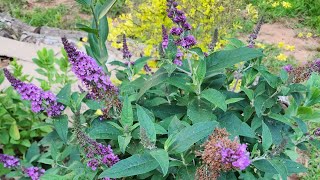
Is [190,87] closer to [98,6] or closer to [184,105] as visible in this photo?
[184,105]

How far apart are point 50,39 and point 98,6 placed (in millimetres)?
2498

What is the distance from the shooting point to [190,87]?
5.45 feet

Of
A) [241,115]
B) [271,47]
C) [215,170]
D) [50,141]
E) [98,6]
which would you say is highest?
[98,6]

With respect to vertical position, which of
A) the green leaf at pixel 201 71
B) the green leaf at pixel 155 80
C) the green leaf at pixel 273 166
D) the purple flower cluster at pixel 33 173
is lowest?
the purple flower cluster at pixel 33 173

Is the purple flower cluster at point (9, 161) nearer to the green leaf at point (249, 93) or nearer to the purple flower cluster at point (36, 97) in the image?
the purple flower cluster at point (36, 97)

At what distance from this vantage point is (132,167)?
136cm

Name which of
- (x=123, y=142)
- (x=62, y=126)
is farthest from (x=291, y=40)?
(x=123, y=142)

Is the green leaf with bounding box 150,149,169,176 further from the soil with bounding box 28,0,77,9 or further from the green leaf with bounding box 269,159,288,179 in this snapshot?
the soil with bounding box 28,0,77,9

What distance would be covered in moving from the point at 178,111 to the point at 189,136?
0.46m

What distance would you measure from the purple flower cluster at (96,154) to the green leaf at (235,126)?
46cm

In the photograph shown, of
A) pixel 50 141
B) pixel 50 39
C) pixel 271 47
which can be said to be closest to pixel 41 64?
pixel 50 141

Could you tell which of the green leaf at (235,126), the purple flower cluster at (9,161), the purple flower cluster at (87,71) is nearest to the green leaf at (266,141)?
the green leaf at (235,126)

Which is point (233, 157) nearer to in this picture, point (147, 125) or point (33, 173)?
point (147, 125)

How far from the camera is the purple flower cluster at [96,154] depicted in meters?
1.47
